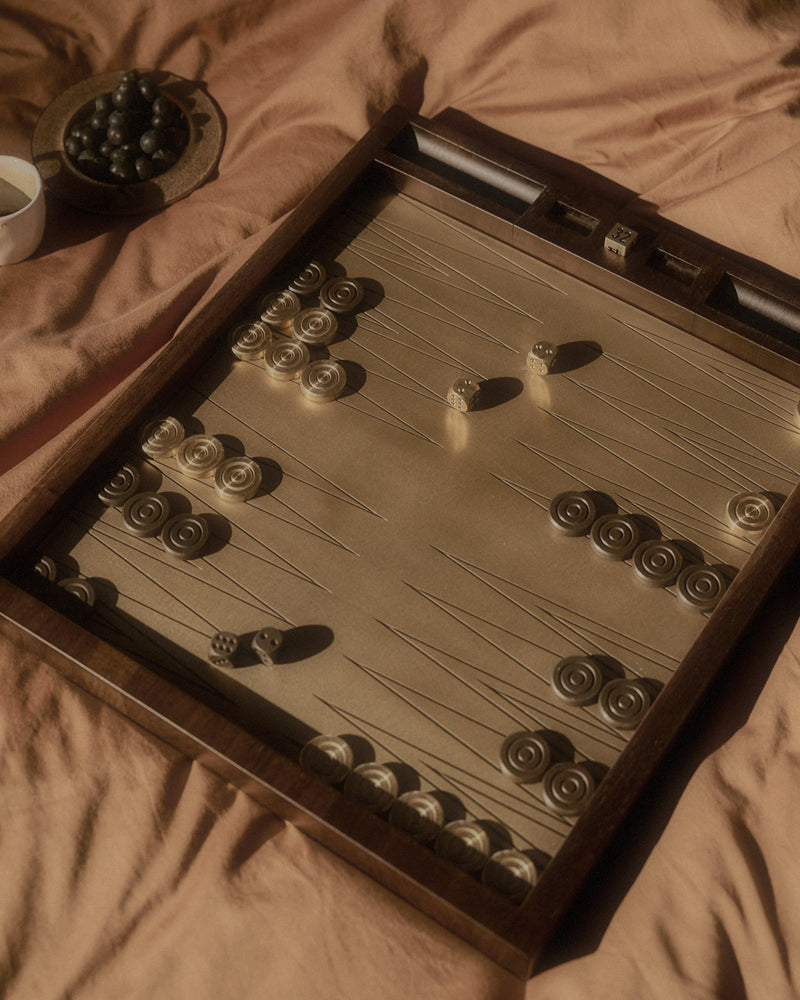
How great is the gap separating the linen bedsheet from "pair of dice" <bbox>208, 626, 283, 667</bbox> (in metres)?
0.10

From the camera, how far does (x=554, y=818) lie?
0.83 m

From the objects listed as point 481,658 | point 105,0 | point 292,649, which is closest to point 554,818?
point 481,658

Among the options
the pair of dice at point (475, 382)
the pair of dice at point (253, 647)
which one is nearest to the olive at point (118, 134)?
the pair of dice at point (475, 382)

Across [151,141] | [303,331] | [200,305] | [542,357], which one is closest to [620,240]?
[542,357]

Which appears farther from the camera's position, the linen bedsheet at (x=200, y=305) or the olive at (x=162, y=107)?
the olive at (x=162, y=107)

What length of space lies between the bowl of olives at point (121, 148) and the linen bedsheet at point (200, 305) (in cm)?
3

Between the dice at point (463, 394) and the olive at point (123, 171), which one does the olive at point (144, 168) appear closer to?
the olive at point (123, 171)

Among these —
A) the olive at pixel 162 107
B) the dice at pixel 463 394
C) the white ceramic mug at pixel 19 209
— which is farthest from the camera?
the olive at pixel 162 107

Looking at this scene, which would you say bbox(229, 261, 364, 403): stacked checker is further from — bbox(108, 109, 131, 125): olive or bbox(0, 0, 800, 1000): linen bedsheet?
bbox(108, 109, 131, 125): olive

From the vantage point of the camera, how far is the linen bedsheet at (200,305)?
32.7 inches

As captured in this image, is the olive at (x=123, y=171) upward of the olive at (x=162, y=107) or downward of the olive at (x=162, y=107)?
downward

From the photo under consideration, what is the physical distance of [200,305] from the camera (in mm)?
1197

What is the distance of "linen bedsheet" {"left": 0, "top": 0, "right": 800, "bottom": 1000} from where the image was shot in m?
0.83

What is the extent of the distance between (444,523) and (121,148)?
2.06 feet
